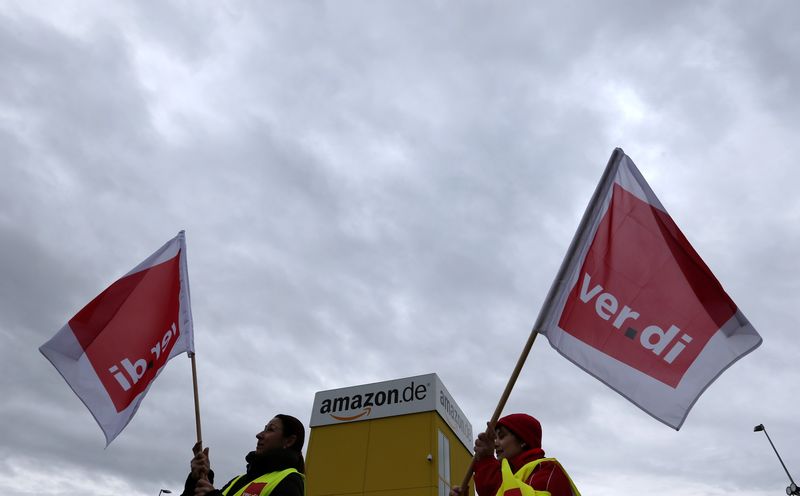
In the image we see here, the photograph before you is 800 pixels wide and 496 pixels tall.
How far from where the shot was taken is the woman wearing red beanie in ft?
10.5

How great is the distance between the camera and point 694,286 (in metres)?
4.18

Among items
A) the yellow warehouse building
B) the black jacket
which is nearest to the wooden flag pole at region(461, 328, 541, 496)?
the black jacket

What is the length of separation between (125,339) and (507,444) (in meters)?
3.83

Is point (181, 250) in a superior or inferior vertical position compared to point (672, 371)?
superior

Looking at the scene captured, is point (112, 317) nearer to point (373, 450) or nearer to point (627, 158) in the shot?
point (627, 158)

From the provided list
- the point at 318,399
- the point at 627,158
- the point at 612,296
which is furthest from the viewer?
the point at 318,399

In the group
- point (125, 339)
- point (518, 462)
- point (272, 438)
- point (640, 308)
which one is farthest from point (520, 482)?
point (125, 339)

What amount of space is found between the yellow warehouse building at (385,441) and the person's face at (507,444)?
44.5 ft

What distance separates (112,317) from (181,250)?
A: 3.13ft

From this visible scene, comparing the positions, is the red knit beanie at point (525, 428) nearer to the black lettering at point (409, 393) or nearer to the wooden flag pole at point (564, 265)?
the wooden flag pole at point (564, 265)

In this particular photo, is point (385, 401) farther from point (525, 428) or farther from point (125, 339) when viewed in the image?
point (525, 428)

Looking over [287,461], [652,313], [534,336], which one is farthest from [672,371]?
[287,461]

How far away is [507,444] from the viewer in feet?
12.5

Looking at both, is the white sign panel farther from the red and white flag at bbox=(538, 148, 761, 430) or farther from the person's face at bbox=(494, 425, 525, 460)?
the person's face at bbox=(494, 425, 525, 460)
